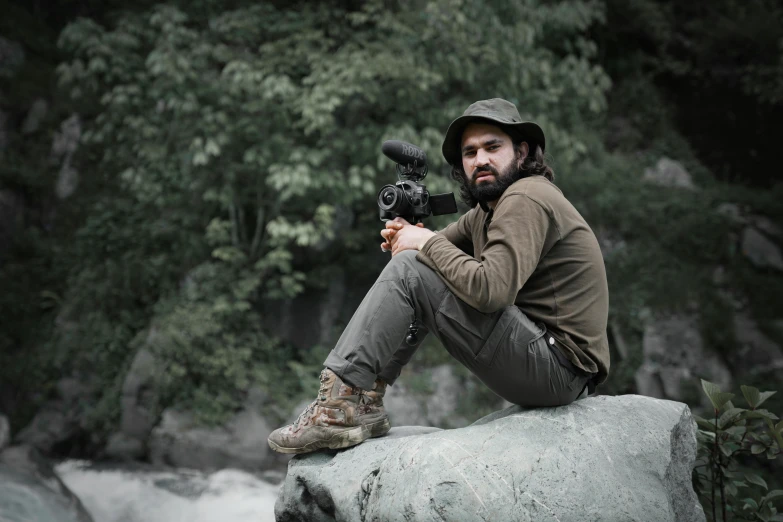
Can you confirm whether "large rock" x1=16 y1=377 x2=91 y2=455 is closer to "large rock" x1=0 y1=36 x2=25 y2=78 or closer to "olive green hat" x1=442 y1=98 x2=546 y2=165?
"large rock" x1=0 y1=36 x2=25 y2=78

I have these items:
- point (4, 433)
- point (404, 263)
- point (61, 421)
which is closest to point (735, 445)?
point (404, 263)

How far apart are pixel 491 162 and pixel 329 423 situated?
1212mm

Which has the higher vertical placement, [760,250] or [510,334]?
[510,334]

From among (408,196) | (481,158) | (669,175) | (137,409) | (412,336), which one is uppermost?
(481,158)

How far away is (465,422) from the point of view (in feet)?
21.6

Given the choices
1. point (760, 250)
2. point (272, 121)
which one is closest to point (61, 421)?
point (272, 121)

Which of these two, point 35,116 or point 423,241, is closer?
point 423,241

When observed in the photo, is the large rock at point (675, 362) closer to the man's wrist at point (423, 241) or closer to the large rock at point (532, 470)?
the large rock at point (532, 470)

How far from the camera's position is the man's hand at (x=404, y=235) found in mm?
2730

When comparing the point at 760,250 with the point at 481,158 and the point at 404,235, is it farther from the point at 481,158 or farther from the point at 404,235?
the point at 404,235

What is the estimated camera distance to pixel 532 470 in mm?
2400

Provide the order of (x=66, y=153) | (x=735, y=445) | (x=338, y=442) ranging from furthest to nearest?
(x=66, y=153) < (x=735, y=445) < (x=338, y=442)

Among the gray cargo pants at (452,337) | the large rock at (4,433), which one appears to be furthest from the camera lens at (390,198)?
the large rock at (4,433)

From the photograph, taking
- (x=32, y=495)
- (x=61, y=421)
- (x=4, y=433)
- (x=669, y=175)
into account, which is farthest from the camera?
(x=669, y=175)
